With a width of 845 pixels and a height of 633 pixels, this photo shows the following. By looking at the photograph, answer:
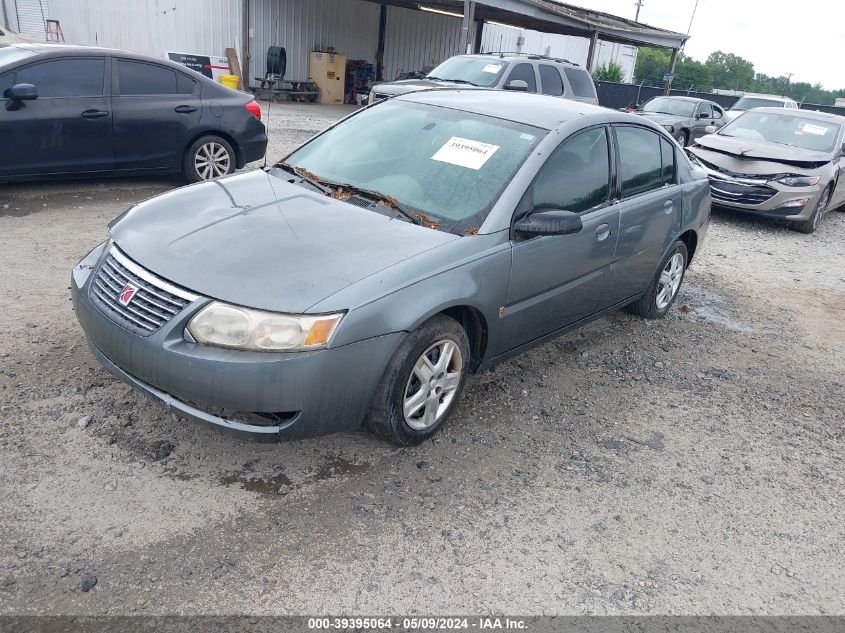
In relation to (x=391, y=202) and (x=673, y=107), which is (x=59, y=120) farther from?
(x=673, y=107)

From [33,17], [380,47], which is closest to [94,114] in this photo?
[33,17]

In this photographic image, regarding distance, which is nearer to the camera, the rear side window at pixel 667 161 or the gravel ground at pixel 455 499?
the gravel ground at pixel 455 499

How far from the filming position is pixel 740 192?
30.7 ft

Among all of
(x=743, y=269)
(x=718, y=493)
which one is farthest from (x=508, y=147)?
(x=743, y=269)

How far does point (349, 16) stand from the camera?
2408cm

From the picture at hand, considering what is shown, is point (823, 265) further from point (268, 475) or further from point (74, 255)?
point (74, 255)

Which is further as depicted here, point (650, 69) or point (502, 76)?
point (650, 69)

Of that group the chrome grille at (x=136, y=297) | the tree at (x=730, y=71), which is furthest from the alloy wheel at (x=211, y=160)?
the tree at (x=730, y=71)

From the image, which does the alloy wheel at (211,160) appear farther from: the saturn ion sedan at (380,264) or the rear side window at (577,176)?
the rear side window at (577,176)

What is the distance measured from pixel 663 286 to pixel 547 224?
240cm

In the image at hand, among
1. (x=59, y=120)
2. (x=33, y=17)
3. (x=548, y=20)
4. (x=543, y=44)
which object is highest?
(x=548, y=20)

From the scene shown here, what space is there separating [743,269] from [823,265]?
133 centimetres

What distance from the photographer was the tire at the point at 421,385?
314 cm

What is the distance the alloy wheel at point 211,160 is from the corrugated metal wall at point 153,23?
1375cm
